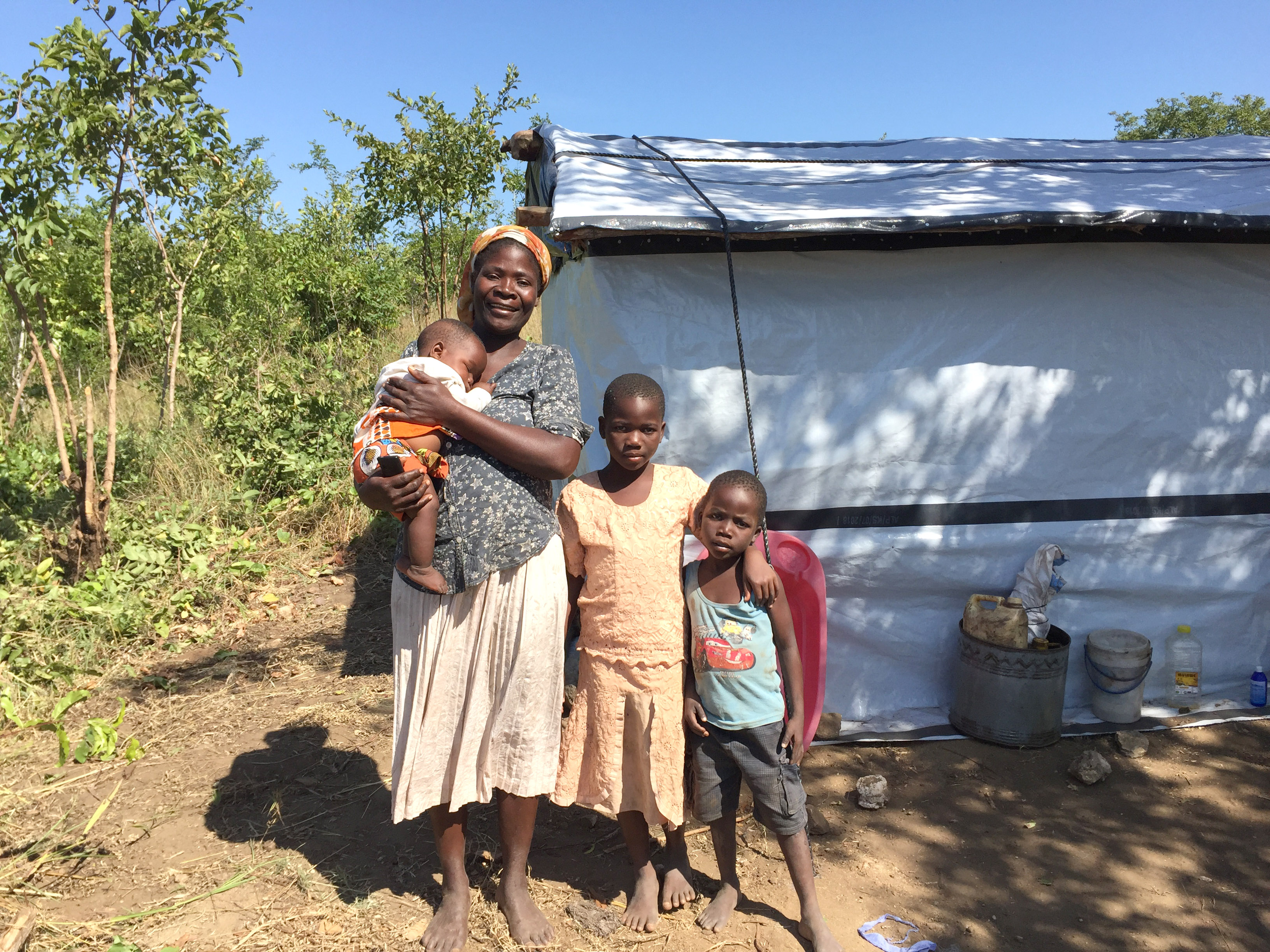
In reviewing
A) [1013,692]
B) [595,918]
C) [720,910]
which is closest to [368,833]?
[595,918]

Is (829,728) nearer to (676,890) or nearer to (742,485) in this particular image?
(676,890)

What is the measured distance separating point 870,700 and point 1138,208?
2.23 meters

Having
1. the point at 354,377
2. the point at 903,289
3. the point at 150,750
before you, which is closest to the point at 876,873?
the point at 903,289

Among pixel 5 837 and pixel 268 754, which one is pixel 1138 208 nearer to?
pixel 268 754

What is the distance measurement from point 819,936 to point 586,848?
0.87 metres

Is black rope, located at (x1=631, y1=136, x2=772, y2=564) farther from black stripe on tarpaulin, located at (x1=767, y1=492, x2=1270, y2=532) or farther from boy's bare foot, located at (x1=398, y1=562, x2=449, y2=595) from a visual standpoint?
boy's bare foot, located at (x1=398, y1=562, x2=449, y2=595)

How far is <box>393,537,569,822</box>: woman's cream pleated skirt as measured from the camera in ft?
7.52

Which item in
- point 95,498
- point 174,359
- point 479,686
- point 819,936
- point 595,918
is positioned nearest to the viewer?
point 479,686

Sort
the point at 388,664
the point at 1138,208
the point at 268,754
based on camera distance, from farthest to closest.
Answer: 1. the point at 388,664
2. the point at 268,754
3. the point at 1138,208

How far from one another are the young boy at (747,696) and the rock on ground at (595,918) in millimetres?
407

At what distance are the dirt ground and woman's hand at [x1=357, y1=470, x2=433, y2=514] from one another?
4.19 feet

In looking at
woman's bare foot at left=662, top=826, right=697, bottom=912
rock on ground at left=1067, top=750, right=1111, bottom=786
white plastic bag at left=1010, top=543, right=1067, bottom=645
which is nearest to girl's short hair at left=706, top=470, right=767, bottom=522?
woman's bare foot at left=662, top=826, right=697, bottom=912

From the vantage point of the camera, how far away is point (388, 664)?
14.5ft

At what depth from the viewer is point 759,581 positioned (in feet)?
7.86
